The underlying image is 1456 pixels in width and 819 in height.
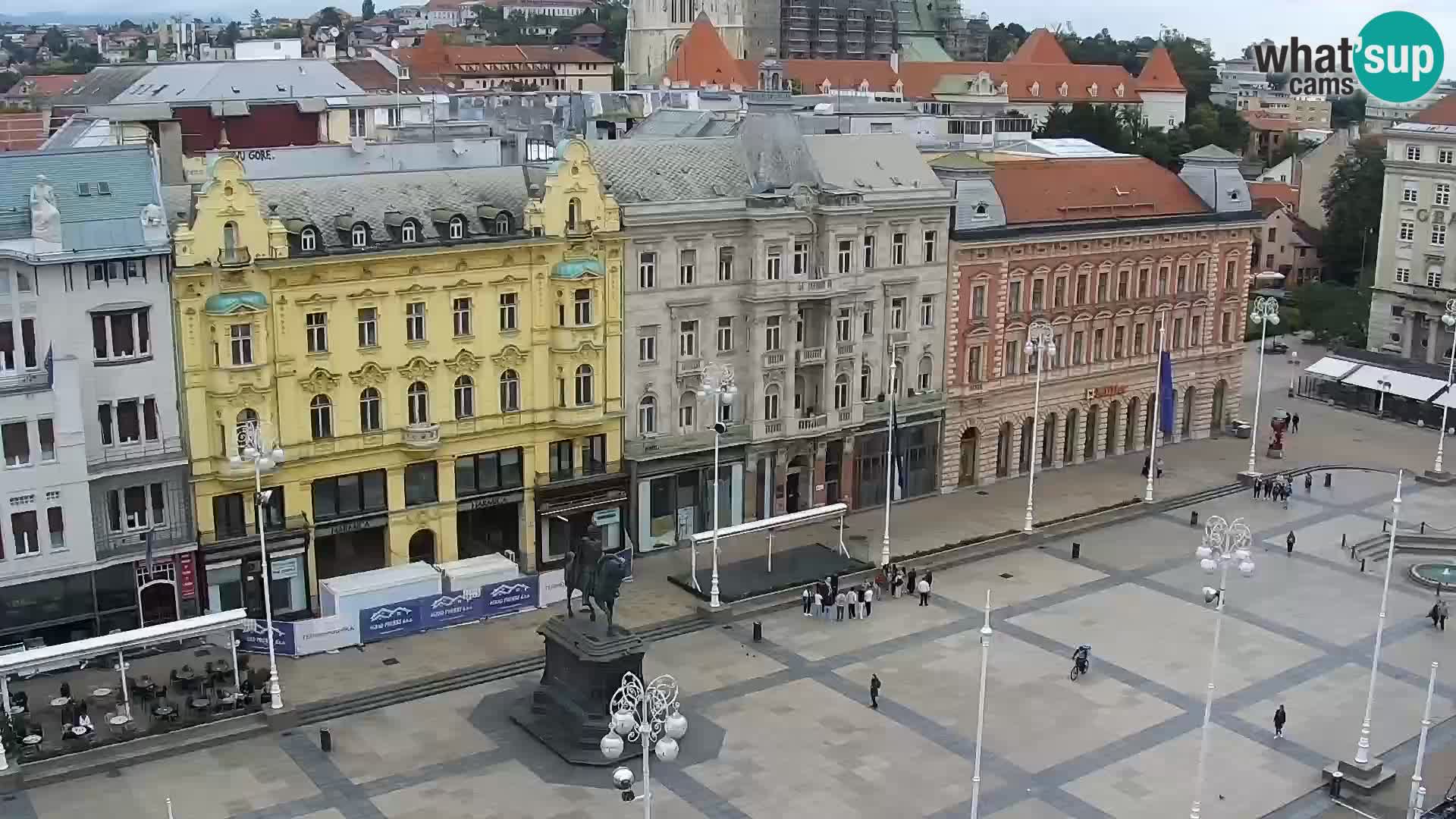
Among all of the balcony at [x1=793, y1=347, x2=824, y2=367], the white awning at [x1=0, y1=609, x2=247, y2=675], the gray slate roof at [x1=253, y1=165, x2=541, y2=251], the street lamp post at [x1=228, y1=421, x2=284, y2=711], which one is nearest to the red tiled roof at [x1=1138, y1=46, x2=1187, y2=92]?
the balcony at [x1=793, y1=347, x2=824, y2=367]

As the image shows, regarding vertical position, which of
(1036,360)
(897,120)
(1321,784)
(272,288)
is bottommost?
(1321,784)

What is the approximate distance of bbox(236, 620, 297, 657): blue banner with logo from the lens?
53031 millimetres

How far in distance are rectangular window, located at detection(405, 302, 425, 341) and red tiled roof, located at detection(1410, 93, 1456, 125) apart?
7609cm

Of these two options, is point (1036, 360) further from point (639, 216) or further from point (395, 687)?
point (395, 687)

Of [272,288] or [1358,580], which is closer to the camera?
[272,288]

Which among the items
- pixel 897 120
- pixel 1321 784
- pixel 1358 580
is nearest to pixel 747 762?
pixel 1321 784

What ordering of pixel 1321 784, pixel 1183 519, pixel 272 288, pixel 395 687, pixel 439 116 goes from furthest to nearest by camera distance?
pixel 439 116
pixel 1183 519
pixel 272 288
pixel 395 687
pixel 1321 784

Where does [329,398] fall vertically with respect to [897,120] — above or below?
below

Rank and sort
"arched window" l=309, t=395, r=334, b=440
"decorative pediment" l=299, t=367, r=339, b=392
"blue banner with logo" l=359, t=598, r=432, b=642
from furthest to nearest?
"arched window" l=309, t=395, r=334, b=440, "decorative pediment" l=299, t=367, r=339, b=392, "blue banner with logo" l=359, t=598, r=432, b=642

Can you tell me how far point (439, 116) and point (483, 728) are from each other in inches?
2310

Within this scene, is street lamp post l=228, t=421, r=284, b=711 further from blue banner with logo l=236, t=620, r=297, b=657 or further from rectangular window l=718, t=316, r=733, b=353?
rectangular window l=718, t=316, r=733, b=353

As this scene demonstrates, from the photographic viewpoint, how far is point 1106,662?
55.0 meters

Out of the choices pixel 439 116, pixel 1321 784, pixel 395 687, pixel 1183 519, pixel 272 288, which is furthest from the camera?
pixel 439 116

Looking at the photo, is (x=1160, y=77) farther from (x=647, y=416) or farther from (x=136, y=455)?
(x=136, y=455)
